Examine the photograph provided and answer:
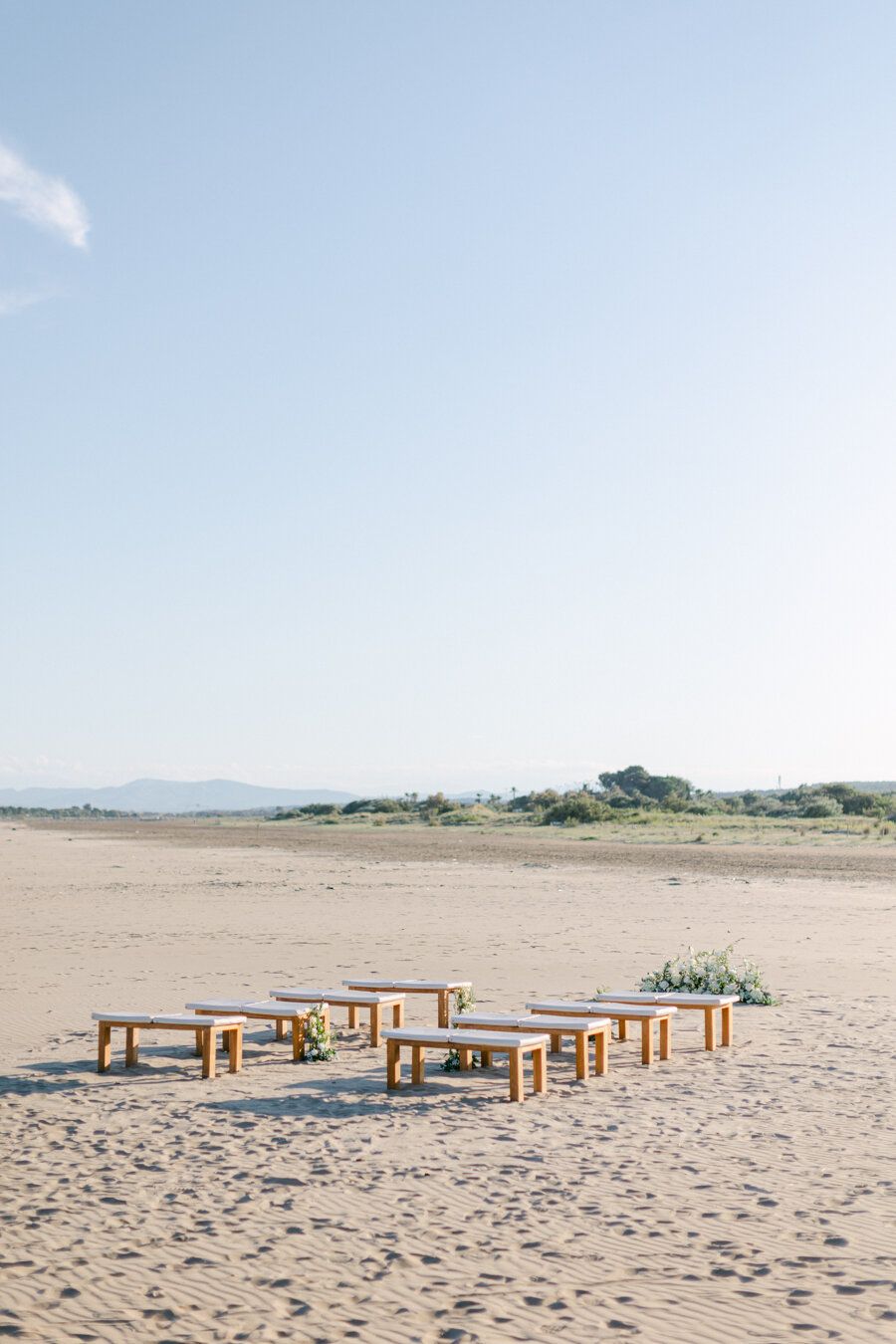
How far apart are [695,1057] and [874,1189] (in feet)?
12.9

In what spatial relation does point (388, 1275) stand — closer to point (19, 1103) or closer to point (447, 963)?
point (19, 1103)

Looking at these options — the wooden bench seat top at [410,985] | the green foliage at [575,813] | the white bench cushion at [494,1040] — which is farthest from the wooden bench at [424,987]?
the green foliage at [575,813]

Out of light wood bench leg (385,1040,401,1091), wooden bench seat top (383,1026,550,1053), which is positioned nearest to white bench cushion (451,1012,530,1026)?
wooden bench seat top (383,1026,550,1053)

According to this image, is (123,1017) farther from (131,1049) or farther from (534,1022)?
(534,1022)

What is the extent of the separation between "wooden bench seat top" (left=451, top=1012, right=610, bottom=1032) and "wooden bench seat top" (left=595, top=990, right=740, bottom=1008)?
1.29m

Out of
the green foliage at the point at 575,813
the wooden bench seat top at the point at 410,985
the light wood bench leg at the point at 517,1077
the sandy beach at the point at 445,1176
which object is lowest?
the sandy beach at the point at 445,1176

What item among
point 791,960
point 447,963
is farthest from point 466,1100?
point 791,960

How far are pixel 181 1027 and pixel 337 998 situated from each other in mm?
1820

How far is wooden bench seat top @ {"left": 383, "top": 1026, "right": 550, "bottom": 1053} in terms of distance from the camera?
9.27m

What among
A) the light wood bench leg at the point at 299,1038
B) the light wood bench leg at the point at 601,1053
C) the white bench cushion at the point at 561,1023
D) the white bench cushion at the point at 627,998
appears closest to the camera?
the white bench cushion at the point at 561,1023

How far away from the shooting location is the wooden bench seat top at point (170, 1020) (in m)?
10.0

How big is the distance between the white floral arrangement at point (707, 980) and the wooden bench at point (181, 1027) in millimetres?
4557

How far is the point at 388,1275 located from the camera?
584cm

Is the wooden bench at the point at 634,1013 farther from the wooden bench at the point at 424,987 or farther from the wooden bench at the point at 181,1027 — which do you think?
the wooden bench at the point at 181,1027
